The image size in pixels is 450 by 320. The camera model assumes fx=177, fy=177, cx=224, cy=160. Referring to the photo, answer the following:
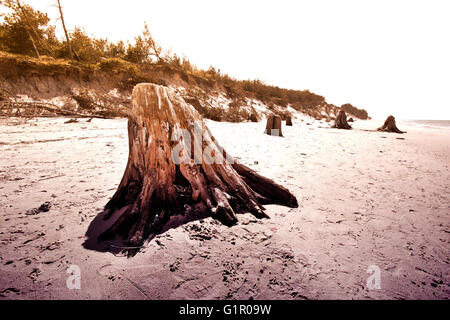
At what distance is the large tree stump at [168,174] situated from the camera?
6.50 ft

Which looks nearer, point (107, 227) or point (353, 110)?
point (107, 227)

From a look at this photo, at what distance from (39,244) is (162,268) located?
4.01 ft

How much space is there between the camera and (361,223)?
2.16 meters

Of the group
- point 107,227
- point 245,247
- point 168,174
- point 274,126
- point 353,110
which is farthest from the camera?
point 353,110

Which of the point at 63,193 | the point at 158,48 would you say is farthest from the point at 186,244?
the point at 158,48

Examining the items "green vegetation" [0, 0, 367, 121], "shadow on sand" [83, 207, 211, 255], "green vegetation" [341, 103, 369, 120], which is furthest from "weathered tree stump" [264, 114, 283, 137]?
"green vegetation" [341, 103, 369, 120]

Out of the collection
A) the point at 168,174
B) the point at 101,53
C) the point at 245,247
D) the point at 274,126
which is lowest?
the point at 245,247

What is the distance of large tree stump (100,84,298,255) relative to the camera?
6.50 ft

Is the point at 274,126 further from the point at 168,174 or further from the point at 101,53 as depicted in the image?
the point at 101,53

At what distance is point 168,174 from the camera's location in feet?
7.00

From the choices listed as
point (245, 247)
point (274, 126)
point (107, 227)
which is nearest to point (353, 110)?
point (274, 126)

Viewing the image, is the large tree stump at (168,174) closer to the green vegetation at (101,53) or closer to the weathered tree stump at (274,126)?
the weathered tree stump at (274,126)

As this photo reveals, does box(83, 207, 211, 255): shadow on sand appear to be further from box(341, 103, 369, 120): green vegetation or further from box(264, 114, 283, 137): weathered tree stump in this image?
box(341, 103, 369, 120): green vegetation

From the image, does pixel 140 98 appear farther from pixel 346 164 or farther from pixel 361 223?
pixel 346 164
